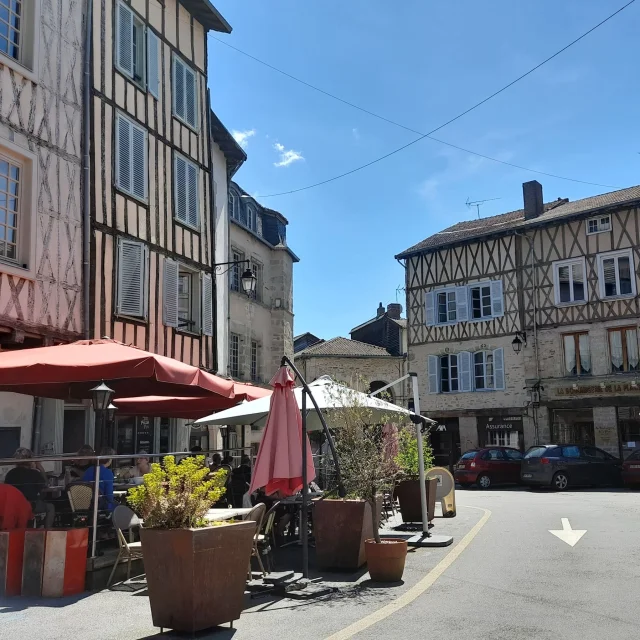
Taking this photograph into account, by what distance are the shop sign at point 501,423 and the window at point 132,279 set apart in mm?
18186

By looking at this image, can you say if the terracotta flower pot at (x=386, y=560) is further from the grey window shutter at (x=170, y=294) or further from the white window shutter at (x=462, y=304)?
the white window shutter at (x=462, y=304)

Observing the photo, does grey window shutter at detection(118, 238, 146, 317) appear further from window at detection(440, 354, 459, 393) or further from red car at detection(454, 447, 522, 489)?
window at detection(440, 354, 459, 393)

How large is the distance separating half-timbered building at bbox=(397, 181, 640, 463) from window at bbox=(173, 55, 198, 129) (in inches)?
624

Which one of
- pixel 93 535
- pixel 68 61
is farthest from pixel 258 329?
pixel 93 535

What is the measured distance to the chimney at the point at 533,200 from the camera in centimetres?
2994

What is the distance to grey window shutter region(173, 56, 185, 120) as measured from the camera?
15.5 m

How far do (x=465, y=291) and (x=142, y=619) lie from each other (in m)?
25.6

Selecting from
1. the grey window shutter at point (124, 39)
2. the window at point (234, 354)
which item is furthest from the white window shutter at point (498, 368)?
the grey window shutter at point (124, 39)

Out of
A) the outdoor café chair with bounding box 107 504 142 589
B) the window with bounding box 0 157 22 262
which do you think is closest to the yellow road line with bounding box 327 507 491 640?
the outdoor café chair with bounding box 107 504 142 589

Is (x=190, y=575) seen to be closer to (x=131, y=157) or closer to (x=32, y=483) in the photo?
(x=32, y=483)

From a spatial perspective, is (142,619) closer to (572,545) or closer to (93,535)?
(93,535)

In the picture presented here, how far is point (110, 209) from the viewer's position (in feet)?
42.5

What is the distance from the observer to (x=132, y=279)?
13281mm

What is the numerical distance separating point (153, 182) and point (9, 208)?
404cm
